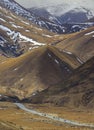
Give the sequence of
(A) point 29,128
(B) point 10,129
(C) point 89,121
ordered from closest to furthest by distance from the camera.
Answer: (B) point 10,129 → (A) point 29,128 → (C) point 89,121

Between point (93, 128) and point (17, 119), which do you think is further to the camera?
point (17, 119)

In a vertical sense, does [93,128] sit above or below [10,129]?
above

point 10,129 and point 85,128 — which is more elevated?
point 85,128

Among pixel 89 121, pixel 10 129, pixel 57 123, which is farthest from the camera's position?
pixel 89 121

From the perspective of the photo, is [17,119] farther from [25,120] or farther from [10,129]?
[10,129]

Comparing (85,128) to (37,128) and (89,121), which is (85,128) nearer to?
(37,128)

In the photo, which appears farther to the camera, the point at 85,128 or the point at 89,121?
the point at 89,121

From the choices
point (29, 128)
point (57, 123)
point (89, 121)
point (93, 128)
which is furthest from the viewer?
point (89, 121)

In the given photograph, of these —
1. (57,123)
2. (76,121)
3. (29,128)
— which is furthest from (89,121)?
(29,128)

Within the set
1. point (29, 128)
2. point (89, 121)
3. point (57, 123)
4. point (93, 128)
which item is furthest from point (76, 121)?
point (29, 128)
